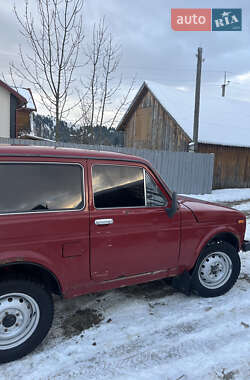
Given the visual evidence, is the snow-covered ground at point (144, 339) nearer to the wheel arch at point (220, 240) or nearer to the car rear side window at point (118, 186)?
the wheel arch at point (220, 240)

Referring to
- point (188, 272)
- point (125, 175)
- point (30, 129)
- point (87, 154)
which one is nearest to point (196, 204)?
point (188, 272)

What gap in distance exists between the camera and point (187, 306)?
11.5 feet

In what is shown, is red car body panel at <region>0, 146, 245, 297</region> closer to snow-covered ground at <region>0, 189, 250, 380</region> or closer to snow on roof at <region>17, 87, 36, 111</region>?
snow-covered ground at <region>0, 189, 250, 380</region>

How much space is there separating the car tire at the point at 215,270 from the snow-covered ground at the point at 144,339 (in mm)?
129

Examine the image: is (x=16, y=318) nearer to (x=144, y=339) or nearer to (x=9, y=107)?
(x=144, y=339)

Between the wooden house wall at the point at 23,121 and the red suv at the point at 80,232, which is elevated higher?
the wooden house wall at the point at 23,121

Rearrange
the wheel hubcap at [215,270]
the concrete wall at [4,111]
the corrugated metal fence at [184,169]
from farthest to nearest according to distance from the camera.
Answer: the concrete wall at [4,111] < the corrugated metal fence at [184,169] < the wheel hubcap at [215,270]

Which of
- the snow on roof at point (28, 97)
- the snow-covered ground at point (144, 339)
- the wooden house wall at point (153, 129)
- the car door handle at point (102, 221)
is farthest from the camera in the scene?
the snow on roof at point (28, 97)

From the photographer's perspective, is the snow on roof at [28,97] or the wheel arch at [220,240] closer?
the wheel arch at [220,240]

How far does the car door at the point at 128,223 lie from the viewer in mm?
2877

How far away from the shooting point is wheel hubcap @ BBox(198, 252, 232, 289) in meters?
3.73

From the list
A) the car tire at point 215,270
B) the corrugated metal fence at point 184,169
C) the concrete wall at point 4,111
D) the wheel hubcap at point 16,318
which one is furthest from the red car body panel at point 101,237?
the concrete wall at point 4,111

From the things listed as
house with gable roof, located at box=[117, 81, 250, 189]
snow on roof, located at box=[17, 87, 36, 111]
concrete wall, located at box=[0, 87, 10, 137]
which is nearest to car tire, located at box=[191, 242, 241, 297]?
house with gable roof, located at box=[117, 81, 250, 189]

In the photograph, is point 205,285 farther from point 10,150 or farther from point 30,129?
point 30,129
